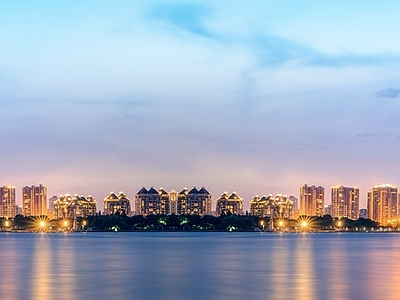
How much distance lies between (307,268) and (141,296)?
823 inches

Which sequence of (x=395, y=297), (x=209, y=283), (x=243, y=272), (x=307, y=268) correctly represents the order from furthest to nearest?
(x=307, y=268)
(x=243, y=272)
(x=209, y=283)
(x=395, y=297)

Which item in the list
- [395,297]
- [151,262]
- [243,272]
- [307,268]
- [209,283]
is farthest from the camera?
[151,262]

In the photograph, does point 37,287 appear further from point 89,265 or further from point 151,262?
point 151,262

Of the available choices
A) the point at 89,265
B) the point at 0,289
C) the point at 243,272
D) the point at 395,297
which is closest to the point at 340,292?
the point at 395,297

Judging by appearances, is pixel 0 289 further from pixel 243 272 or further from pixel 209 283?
pixel 243 272

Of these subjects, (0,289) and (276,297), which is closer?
(276,297)

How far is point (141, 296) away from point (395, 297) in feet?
40.5

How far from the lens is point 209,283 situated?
43.1 m

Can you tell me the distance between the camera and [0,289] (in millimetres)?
39469

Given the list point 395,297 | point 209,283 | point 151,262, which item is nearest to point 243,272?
point 209,283

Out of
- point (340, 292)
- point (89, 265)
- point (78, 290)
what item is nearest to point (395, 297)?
point (340, 292)

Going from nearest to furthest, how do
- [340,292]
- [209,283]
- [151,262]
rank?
[340,292] < [209,283] < [151,262]

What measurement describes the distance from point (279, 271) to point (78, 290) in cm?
1781

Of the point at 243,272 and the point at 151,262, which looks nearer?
the point at 243,272
